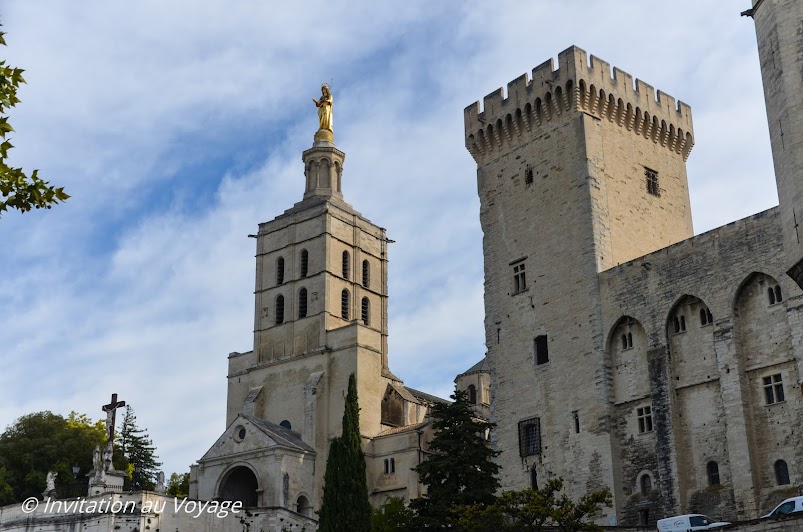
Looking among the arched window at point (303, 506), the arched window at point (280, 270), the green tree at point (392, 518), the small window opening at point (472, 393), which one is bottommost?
the green tree at point (392, 518)

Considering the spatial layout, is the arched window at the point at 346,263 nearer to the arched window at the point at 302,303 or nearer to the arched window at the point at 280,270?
the arched window at the point at 302,303

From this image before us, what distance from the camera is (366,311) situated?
57.0 m

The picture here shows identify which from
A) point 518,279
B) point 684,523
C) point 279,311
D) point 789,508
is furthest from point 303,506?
point 789,508

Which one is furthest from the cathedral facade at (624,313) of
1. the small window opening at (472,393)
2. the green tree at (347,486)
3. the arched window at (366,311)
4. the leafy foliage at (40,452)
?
the leafy foliage at (40,452)

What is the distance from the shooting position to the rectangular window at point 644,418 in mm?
33094

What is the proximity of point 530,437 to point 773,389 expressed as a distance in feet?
29.7

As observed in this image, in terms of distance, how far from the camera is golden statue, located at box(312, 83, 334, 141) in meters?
60.3

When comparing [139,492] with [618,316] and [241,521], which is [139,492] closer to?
[241,521]

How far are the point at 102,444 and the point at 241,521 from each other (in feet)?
68.8

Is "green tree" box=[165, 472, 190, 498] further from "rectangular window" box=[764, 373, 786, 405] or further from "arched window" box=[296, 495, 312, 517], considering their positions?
"rectangular window" box=[764, 373, 786, 405]

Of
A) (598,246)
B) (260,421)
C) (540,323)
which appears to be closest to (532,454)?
(540,323)

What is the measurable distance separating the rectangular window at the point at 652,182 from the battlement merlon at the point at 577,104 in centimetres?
154

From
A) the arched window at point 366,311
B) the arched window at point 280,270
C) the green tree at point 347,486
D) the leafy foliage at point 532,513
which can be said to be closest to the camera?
the leafy foliage at point 532,513

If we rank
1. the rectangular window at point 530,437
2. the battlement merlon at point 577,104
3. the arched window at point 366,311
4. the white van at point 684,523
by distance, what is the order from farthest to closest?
the arched window at point 366,311 → the battlement merlon at point 577,104 → the rectangular window at point 530,437 → the white van at point 684,523
